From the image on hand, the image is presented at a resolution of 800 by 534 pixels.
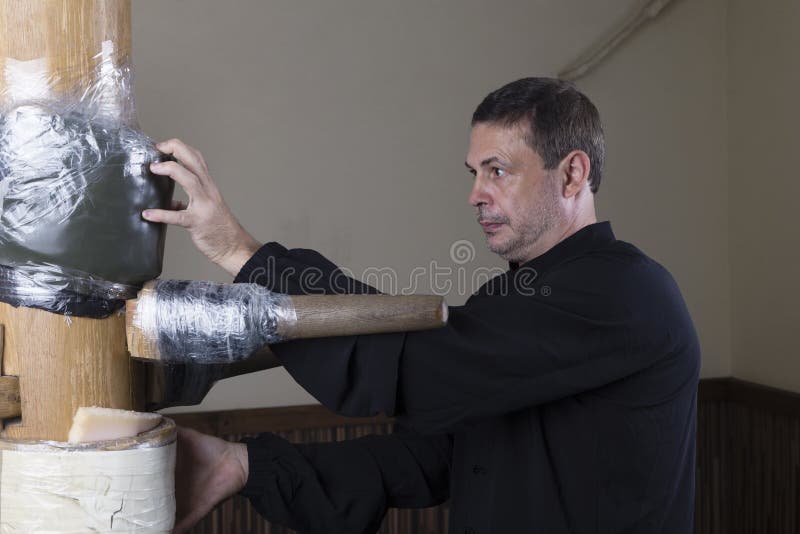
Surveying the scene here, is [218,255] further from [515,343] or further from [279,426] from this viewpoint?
[279,426]

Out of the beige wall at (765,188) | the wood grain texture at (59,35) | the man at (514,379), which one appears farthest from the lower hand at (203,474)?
the beige wall at (765,188)

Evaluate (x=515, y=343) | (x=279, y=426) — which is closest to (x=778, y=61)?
(x=279, y=426)

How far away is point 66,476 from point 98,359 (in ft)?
0.39

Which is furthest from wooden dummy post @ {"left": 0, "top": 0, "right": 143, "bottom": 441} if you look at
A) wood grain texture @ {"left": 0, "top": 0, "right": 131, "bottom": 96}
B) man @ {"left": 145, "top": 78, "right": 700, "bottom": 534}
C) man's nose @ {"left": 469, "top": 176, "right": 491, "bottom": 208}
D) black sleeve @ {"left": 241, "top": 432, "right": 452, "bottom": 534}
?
man's nose @ {"left": 469, "top": 176, "right": 491, "bottom": 208}

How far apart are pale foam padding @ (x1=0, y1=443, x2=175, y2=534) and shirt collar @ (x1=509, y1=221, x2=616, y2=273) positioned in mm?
755

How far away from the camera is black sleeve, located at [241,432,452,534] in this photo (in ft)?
4.03

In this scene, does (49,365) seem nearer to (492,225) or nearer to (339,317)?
(339,317)

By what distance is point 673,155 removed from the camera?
305 cm

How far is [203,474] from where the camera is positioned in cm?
110

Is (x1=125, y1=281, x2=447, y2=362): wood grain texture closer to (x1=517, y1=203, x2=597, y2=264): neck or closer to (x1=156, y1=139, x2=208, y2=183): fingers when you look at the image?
(x1=156, y1=139, x2=208, y2=183): fingers

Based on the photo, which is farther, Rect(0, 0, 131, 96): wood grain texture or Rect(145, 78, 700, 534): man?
Rect(145, 78, 700, 534): man

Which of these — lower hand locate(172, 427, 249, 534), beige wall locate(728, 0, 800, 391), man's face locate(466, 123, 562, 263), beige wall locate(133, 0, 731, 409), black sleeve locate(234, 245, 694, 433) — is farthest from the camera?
beige wall locate(728, 0, 800, 391)

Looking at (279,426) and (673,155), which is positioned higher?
(673,155)

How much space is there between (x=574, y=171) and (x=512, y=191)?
119mm
